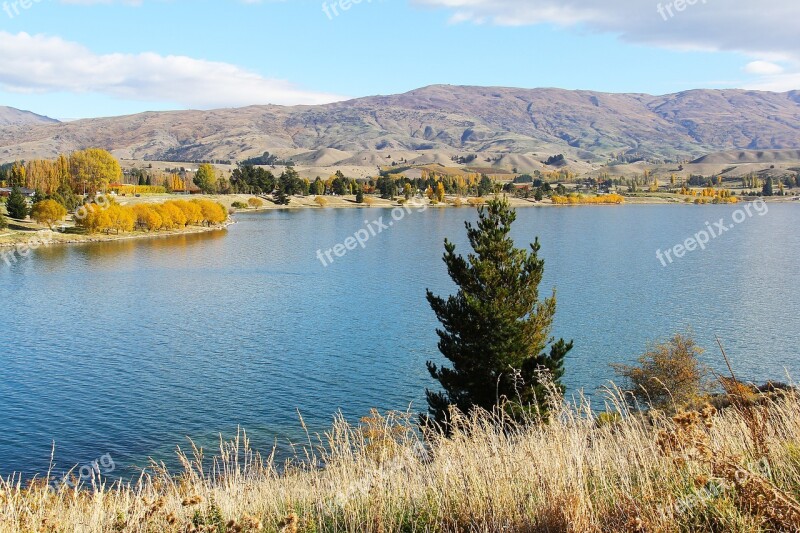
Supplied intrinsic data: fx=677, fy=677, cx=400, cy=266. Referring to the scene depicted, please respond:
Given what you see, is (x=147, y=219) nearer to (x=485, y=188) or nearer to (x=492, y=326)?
(x=492, y=326)

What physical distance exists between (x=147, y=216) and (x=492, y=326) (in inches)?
3518

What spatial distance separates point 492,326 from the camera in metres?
20.3

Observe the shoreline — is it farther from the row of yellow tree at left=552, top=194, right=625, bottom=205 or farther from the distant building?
the row of yellow tree at left=552, top=194, right=625, bottom=205

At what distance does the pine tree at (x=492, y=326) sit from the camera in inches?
784

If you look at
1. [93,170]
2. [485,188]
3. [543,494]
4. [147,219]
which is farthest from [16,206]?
[485,188]

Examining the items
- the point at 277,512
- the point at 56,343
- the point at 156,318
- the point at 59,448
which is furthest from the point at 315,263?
the point at 277,512

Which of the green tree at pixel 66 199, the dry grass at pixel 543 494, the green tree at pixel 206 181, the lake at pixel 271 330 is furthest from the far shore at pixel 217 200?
the dry grass at pixel 543 494

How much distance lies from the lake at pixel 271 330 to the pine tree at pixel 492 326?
5303mm

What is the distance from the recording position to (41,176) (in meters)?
123

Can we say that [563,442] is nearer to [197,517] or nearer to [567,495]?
[567,495]

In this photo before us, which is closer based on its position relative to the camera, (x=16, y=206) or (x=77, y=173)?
(x=16, y=206)

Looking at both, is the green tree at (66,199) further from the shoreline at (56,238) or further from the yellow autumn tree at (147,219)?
the shoreline at (56,238)

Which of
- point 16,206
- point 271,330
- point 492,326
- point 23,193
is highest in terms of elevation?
point 23,193

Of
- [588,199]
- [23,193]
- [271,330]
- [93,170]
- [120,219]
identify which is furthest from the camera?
[588,199]
